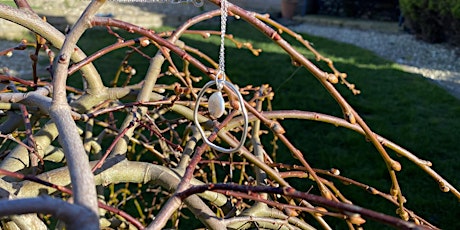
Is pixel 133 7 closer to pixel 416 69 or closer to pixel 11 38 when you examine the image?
pixel 11 38

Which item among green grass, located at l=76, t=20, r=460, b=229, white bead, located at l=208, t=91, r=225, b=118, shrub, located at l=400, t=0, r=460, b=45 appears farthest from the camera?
shrub, located at l=400, t=0, r=460, b=45

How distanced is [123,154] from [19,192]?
26cm

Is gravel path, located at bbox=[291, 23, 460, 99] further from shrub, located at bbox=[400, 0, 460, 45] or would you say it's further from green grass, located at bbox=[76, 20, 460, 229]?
green grass, located at bbox=[76, 20, 460, 229]

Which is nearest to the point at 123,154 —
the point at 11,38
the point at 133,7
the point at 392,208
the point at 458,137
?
the point at 392,208

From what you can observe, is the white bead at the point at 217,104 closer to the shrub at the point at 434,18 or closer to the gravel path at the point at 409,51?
the gravel path at the point at 409,51

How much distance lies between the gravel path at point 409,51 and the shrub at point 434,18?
0.15 m

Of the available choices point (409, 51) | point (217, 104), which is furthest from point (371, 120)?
point (217, 104)

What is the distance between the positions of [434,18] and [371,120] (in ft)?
11.5

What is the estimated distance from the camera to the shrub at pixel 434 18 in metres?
6.64

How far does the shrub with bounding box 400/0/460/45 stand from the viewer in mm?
6637

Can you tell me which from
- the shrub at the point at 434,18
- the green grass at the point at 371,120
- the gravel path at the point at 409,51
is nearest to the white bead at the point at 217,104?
the green grass at the point at 371,120

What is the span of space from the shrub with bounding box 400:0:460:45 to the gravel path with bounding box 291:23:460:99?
15 cm

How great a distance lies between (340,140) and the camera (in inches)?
155

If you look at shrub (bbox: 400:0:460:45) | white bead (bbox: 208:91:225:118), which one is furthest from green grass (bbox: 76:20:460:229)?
white bead (bbox: 208:91:225:118)
